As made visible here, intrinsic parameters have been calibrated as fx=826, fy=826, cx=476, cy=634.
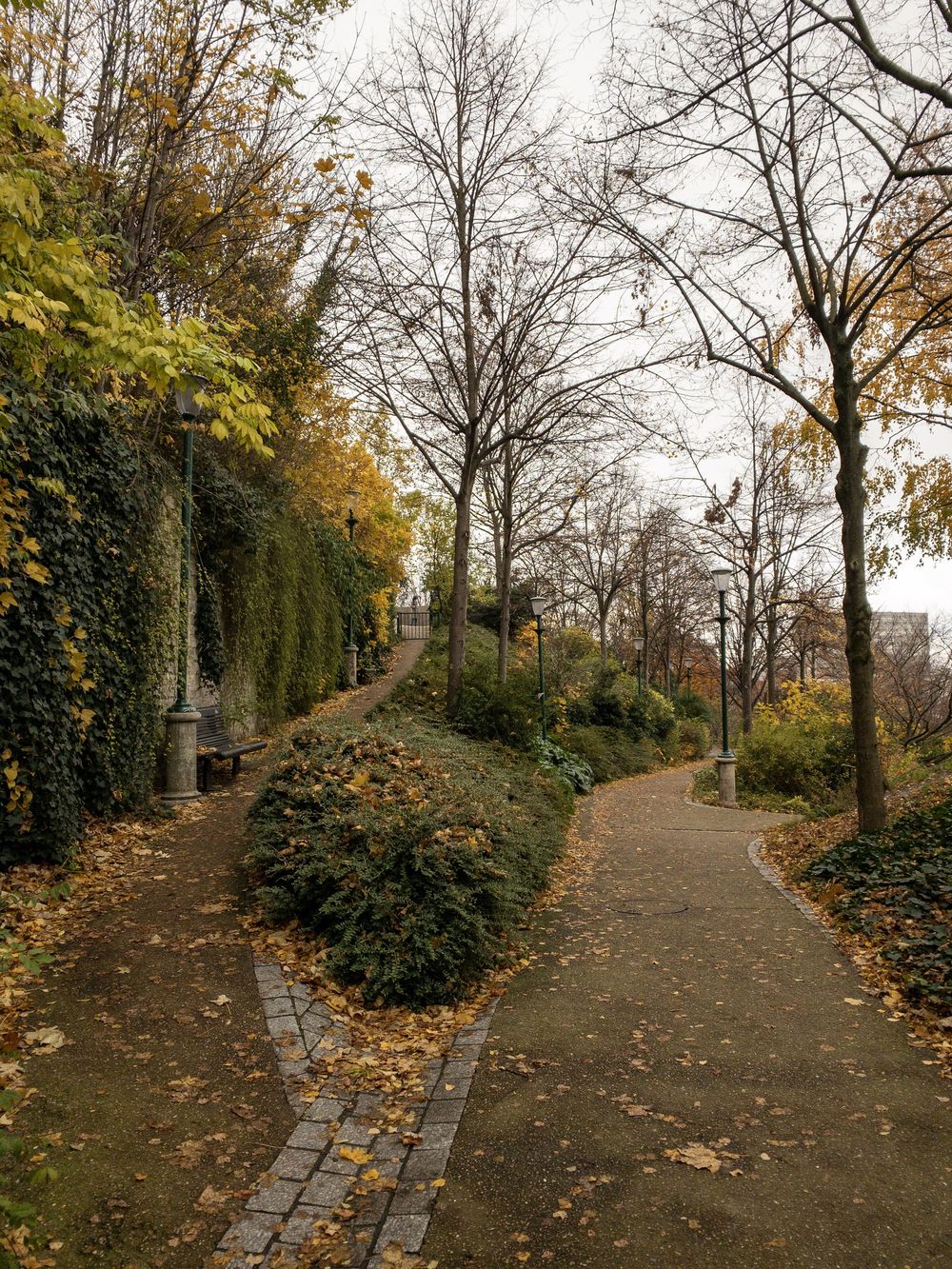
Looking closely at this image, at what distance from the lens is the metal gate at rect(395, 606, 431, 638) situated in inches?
1539

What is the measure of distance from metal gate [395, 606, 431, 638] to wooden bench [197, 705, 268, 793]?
88.4ft

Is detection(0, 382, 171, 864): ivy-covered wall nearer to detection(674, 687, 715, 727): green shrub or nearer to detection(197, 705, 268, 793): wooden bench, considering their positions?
detection(197, 705, 268, 793): wooden bench

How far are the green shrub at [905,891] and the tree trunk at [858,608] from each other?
1.38ft

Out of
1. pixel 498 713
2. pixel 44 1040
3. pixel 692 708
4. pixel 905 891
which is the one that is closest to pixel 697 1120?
pixel 44 1040

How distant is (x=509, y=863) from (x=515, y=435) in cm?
749

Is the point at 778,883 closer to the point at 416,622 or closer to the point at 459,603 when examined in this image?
the point at 459,603

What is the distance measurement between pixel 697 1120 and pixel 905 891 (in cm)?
368

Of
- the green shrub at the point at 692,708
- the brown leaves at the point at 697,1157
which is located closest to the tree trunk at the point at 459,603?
the brown leaves at the point at 697,1157

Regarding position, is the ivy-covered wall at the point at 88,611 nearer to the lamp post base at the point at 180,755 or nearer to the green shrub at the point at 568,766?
the lamp post base at the point at 180,755

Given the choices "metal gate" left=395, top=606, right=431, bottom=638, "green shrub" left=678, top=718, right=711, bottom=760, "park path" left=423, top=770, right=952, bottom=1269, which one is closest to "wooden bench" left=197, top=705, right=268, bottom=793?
"park path" left=423, top=770, right=952, bottom=1269

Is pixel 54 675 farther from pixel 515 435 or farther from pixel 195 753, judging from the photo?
pixel 515 435

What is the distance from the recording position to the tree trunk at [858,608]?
8.38m

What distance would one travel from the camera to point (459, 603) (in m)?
13.3

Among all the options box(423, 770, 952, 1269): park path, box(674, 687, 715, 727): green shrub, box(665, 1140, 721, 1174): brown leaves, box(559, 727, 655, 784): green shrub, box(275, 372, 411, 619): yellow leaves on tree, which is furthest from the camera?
box(674, 687, 715, 727): green shrub
